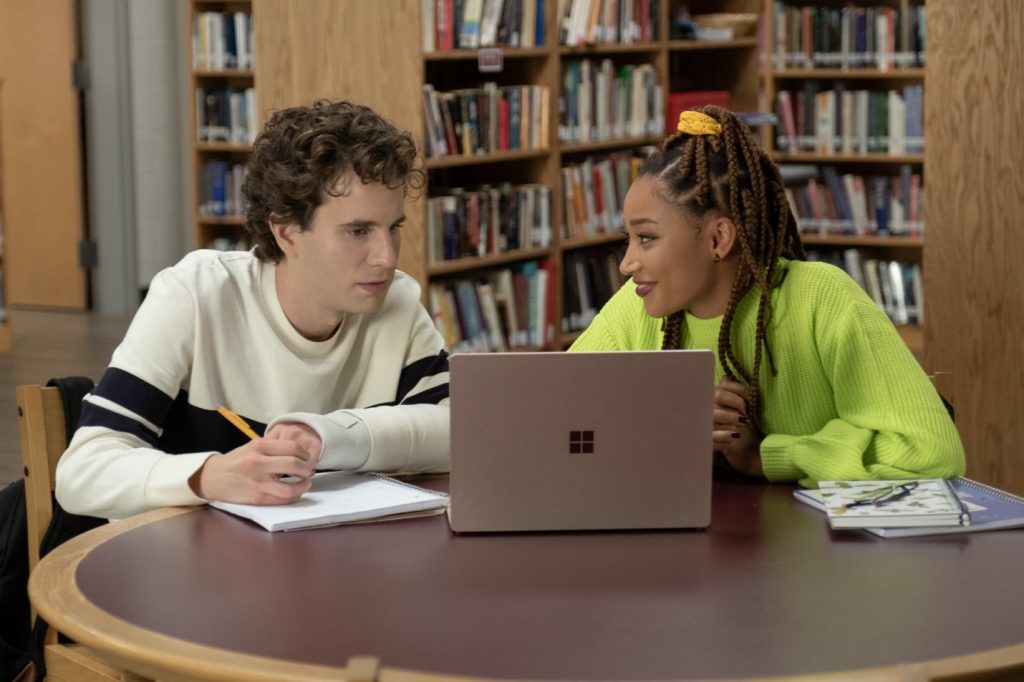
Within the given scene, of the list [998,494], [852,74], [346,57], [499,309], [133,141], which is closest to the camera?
[998,494]

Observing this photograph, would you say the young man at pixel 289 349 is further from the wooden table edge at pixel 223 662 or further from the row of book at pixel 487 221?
the row of book at pixel 487 221

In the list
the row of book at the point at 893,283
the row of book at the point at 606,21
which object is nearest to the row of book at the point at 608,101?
the row of book at the point at 606,21

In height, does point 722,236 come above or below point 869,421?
above

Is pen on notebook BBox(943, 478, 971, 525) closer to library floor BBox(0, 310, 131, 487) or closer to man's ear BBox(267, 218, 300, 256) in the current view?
man's ear BBox(267, 218, 300, 256)

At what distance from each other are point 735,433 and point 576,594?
599 mm

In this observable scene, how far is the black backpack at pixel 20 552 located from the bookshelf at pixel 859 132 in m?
5.10

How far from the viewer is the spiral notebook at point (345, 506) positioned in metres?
1.79

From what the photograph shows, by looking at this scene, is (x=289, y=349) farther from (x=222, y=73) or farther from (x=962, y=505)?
(x=222, y=73)

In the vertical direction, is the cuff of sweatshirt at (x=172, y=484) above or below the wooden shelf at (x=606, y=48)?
below

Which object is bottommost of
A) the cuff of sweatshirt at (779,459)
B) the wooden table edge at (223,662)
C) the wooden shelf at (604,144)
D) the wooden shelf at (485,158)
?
the wooden table edge at (223,662)

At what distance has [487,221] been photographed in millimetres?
5348

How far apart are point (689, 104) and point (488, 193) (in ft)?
4.62

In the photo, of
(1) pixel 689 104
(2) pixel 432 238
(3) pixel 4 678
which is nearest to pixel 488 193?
(2) pixel 432 238

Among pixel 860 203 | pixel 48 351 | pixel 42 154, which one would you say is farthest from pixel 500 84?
pixel 42 154
